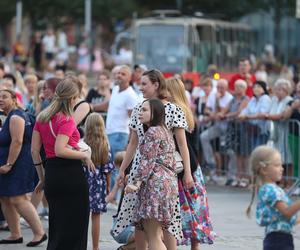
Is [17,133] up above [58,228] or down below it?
above

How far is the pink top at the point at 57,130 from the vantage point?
9.37 meters

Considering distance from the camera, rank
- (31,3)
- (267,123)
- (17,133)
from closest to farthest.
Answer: (17,133) → (267,123) → (31,3)

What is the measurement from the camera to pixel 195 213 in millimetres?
10031

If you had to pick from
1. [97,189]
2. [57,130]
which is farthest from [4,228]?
[57,130]

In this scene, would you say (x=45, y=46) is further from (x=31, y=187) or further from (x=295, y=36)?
(x=31, y=187)

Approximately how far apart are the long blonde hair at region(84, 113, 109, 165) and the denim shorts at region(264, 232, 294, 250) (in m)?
3.48

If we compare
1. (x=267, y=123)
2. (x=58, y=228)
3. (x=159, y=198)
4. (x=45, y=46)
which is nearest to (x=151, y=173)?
(x=159, y=198)

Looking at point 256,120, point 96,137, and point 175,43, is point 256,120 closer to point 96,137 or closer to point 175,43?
point 96,137

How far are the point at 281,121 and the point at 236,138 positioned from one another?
A: 1373 mm

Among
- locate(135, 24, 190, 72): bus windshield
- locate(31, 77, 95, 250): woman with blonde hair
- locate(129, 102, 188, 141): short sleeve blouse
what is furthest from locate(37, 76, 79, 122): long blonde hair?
locate(135, 24, 190, 72): bus windshield

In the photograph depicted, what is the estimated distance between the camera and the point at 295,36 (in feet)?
210

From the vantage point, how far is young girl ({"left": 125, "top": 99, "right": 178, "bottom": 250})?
30.1 feet

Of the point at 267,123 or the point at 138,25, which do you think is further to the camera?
the point at 138,25

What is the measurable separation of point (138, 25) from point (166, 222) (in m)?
27.3
